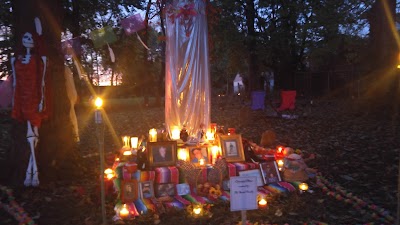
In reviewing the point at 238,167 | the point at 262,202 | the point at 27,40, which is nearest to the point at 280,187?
the point at 238,167

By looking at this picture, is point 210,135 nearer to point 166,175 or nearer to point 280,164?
point 280,164

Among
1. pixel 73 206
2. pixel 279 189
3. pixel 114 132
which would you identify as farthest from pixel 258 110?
pixel 73 206

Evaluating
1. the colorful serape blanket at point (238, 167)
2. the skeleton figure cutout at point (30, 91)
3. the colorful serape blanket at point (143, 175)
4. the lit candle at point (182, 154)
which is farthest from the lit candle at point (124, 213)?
the skeleton figure cutout at point (30, 91)

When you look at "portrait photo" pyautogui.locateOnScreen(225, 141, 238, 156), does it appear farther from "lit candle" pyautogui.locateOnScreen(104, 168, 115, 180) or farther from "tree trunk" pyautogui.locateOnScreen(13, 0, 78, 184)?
"tree trunk" pyautogui.locateOnScreen(13, 0, 78, 184)

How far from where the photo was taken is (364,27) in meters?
25.9

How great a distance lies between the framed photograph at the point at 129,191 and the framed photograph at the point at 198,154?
120 centimetres

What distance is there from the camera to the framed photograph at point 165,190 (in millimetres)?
5195

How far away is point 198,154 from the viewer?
596 cm

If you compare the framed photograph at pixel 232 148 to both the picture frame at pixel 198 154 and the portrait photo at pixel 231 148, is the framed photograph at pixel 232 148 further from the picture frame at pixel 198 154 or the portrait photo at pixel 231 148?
the picture frame at pixel 198 154

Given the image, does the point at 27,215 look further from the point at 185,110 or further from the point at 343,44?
the point at 343,44

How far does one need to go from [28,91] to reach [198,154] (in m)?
2.88

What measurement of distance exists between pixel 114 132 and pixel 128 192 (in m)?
7.53

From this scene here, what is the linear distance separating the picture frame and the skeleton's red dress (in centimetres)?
252

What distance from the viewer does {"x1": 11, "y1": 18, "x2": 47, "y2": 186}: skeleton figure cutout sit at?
5480 millimetres
